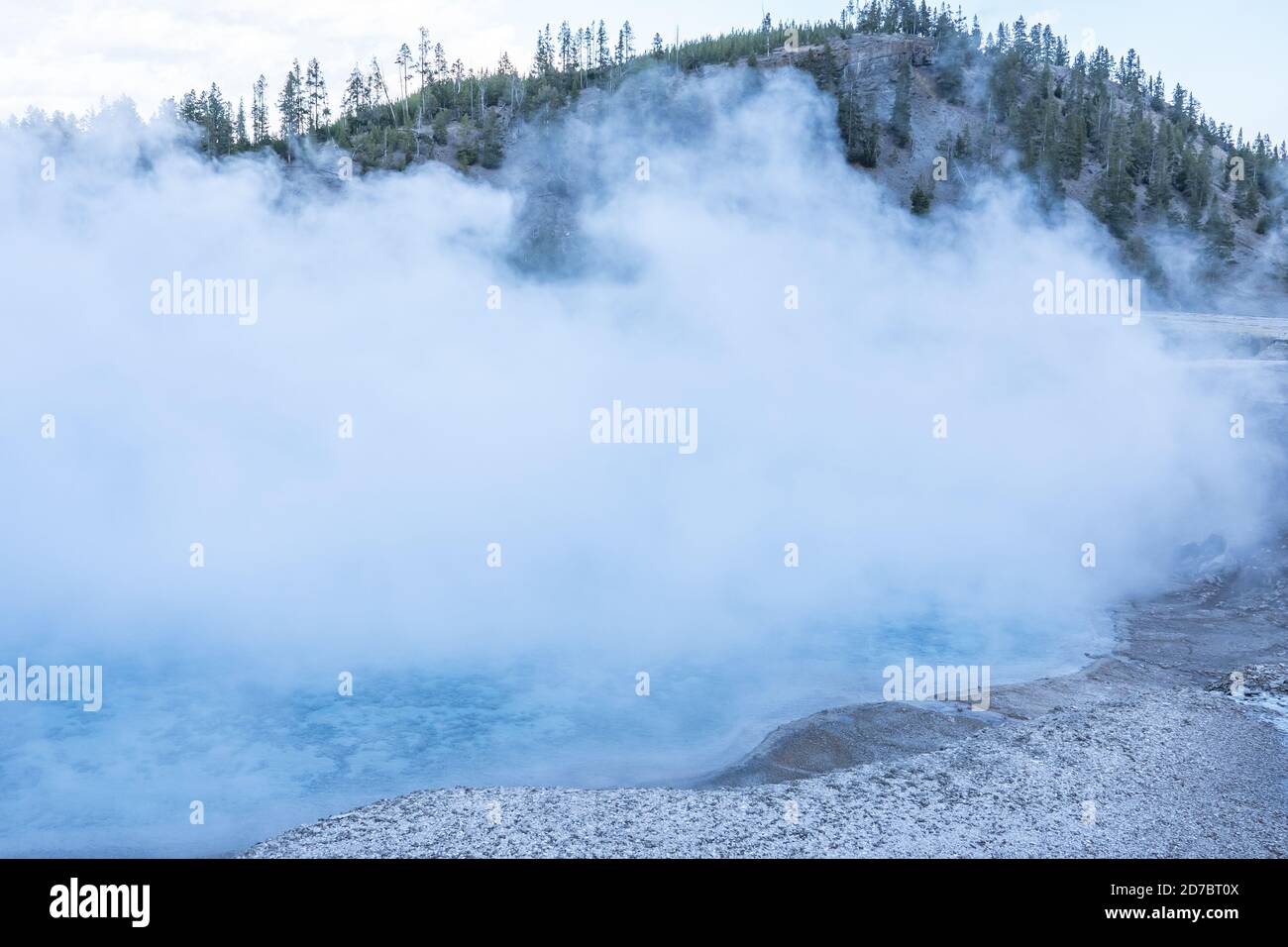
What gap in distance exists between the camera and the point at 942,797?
7348mm

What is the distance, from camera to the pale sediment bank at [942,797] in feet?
22.0

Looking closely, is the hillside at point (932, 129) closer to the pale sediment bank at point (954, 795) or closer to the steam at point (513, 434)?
the steam at point (513, 434)

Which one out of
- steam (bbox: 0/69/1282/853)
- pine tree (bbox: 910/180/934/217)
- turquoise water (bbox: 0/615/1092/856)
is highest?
pine tree (bbox: 910/180/934/217)

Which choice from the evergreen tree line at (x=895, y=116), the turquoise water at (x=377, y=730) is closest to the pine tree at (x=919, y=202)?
the evergreen tree line at (x=895, y=116)

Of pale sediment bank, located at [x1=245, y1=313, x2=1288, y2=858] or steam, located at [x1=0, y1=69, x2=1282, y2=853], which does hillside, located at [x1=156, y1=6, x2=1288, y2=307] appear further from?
pale sediment bank, located at [x1=245, y1=313, x2=1288, y2=858]

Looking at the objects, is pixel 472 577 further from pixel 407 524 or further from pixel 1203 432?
pixel 1203 432

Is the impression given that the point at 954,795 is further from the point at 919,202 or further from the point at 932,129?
the point at 932,129

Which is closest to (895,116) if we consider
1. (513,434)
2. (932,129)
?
(932,129)

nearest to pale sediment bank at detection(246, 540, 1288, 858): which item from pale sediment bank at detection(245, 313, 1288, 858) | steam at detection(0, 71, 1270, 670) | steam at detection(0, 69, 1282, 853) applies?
pale sediment bank at detection(245, 313, 1288, 858)

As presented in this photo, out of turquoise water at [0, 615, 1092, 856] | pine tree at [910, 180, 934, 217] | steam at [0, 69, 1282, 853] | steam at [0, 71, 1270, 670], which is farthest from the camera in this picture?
pine tree at [910, 180, 934, 217]

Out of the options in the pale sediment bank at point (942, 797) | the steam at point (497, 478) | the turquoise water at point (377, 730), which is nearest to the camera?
the pale sediment bank at point (942, 797)

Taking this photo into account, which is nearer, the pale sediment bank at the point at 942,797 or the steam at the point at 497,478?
the pale sediment bank at the point at 942,797

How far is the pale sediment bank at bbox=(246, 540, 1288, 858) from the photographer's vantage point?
264 inches

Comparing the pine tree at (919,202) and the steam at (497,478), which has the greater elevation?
the pine tree at (919,202)
